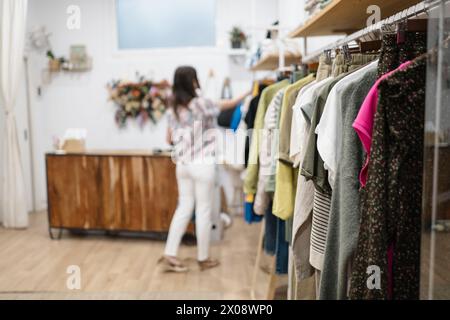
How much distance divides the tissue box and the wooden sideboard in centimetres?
6

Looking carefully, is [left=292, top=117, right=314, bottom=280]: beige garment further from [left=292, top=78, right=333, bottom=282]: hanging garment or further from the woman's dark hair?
the woman's dark hair

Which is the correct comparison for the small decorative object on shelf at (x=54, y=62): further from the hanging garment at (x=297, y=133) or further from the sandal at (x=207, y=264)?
the sandal at (x=207, y=264)

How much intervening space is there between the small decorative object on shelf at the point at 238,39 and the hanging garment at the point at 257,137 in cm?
223

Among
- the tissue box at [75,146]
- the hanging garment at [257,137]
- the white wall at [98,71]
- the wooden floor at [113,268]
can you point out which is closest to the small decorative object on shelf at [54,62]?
the white wall at [98,71]

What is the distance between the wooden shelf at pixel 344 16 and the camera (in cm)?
130

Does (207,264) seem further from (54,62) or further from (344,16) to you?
(344,16)

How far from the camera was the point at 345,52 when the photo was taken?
4.05 feet

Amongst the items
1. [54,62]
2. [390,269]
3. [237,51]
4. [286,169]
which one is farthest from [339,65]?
[237,51]

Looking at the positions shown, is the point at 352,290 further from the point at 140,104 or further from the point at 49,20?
the point at 140,104

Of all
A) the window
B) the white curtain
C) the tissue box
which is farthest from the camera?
the tissue box

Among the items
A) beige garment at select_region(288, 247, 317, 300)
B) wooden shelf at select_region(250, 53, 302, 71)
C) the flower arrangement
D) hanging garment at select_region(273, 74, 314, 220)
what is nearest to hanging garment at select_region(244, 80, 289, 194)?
hanging garment at select_region(273, 74, 314, 220)

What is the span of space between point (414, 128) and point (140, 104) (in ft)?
11.2

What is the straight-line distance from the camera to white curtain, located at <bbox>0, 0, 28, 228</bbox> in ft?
5.00
